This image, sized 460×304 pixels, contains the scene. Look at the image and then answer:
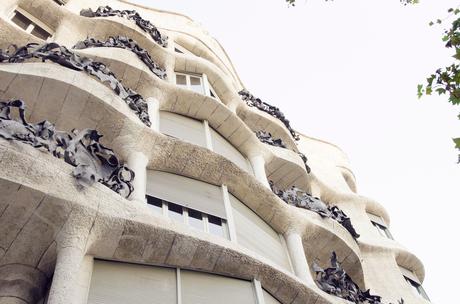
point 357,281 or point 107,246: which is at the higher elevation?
point 107,246

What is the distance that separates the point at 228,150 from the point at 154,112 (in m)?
2.24

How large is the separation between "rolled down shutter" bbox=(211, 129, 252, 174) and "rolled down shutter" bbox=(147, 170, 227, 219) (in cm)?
232

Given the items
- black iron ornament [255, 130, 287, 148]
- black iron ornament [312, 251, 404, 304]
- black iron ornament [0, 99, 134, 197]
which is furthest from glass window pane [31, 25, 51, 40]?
black iron ornament [312, 251, 404, 304]

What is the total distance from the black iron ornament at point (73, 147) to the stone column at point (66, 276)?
1036mm

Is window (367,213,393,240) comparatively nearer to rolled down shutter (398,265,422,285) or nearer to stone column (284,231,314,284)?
rolled down shutter (398,265,422,285)

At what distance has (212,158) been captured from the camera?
33.8 ft

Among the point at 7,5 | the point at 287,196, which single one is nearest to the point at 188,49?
the point at 7,5

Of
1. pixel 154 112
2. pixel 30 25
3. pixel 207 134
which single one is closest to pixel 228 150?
Result: pixel 207 134

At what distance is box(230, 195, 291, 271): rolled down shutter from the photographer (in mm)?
9703

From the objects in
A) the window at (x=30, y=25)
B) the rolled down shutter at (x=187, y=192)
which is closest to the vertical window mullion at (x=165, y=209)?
the rolled down shutter at (x=187, y=192)

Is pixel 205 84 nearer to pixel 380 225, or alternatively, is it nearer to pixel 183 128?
pixel 183 128

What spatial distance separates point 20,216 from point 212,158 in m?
4.57

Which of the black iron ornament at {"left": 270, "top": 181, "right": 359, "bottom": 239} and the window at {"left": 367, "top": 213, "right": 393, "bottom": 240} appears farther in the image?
the window at {"left": 367, "top": 213, "right": 393, "bottom": 240}

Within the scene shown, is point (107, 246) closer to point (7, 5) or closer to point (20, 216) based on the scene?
point (20, 216)
